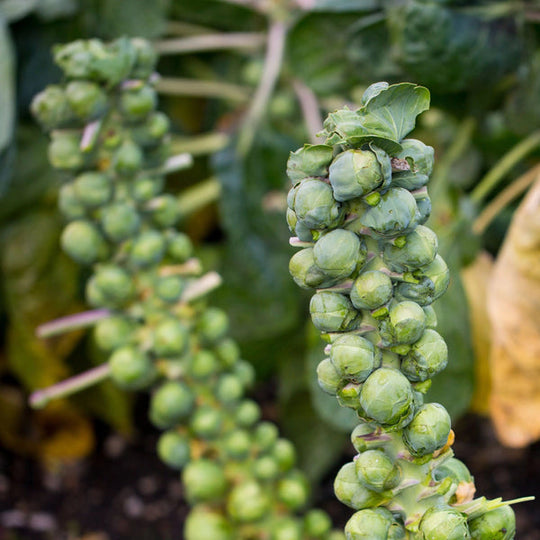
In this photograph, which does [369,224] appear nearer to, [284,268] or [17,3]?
[284,268]

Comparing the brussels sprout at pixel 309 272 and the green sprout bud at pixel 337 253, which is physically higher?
the green sprout bud at pixel 337 253

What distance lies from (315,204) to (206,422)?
419mm

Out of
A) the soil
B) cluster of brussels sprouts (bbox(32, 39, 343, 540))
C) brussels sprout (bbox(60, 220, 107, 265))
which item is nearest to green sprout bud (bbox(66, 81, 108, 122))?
cluster of brussels sprouts (bbox(32, 39, 343, 540))

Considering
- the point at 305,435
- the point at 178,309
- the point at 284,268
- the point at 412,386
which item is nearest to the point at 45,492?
the point at 305,435

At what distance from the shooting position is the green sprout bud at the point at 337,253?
0.40m

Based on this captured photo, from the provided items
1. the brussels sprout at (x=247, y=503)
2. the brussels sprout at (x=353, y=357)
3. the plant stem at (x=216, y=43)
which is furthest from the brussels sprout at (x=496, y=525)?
the plant stem at (x=216, y=43)

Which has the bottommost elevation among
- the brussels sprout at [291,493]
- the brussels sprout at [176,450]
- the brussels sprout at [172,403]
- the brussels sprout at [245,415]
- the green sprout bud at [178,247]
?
the brussels sprout at [291,493]

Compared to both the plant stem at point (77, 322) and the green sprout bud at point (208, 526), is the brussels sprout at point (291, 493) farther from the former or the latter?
the plant stem at point (77, 322)

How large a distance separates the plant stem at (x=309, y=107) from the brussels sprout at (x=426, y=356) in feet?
2.42

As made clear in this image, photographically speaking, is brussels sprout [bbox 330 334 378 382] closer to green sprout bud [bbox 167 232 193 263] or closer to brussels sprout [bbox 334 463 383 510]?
brussels sprout [bbox 334 463 383 510]

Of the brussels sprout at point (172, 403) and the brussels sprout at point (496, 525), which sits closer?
the brussels sprout at point (496, 525)

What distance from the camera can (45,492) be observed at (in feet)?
4.71

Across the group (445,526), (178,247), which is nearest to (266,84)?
(178,247)

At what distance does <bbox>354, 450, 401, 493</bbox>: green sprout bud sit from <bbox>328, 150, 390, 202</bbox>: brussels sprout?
157 millimetres
